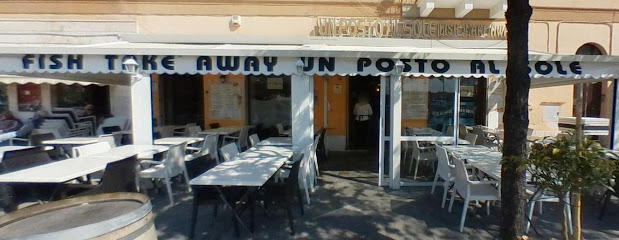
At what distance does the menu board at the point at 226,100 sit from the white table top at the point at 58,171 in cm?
502

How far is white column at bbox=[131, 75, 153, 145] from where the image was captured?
17.5ft

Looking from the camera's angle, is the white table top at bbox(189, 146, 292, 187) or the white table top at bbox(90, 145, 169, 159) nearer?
the white table top at bbox(189, 146, 292, 187)

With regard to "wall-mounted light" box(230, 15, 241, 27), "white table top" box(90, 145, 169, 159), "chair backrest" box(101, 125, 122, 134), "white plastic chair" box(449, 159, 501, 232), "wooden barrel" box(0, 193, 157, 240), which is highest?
"wall-mounted light" box(230, 15, 241, 27)

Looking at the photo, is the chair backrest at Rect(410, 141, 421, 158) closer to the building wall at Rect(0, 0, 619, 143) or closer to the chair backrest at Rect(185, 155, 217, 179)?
the chair backrest at Rect(185, 155, 217, 179)

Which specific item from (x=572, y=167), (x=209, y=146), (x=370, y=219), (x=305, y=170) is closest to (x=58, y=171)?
(x=209, y=146)

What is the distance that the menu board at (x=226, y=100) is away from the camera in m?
9.32

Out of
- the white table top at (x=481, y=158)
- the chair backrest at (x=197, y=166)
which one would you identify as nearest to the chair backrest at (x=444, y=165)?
the white table top at (x=481, y=158)

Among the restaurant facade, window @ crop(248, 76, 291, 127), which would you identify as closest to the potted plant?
the restaurant facade

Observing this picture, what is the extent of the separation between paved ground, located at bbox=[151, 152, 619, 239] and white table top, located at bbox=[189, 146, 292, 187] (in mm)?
677

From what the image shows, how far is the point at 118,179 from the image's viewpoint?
3639mm

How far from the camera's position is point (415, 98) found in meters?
6.29

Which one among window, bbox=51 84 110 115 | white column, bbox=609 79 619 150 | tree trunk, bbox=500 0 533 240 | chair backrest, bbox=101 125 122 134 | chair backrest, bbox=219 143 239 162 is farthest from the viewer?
window, bbox=51 84 110 115

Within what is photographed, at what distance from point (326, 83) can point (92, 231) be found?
306 inches

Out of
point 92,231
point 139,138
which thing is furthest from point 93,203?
point 139,138
